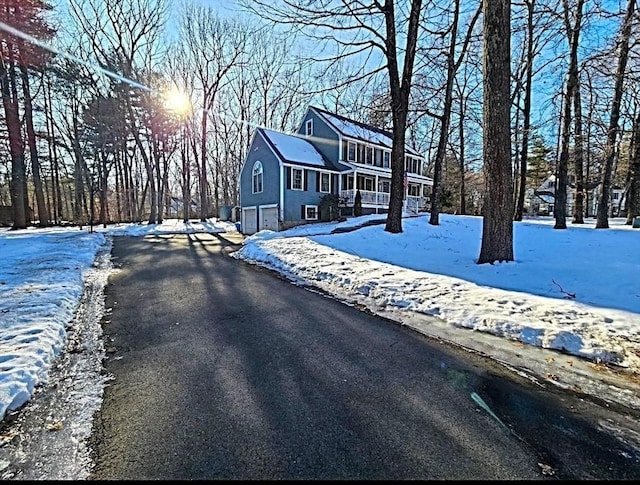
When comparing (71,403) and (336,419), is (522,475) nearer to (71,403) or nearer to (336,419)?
(336,419)

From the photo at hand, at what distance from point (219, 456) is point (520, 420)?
2.15 meters

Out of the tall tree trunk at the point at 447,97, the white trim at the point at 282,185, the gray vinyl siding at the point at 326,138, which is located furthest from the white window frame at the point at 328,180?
the tall tree trunk at the point at 447,97

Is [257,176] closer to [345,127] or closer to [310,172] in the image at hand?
[310,172]

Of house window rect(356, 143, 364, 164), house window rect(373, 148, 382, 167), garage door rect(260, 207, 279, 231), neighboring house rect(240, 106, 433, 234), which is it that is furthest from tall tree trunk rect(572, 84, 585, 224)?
garage door rect(260, 207, 279, 231)

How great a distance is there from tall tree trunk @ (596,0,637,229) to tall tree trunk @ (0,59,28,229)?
92.3 ft

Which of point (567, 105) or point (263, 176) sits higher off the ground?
point (567, 105)

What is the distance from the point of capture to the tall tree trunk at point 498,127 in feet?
22.5

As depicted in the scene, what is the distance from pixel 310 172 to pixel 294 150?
192 centimetres

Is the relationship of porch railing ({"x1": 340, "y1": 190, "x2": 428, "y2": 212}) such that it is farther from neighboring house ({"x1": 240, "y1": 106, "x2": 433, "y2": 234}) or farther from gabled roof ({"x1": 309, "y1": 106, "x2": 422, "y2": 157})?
gabled roof ({"x1": 309, "y1": 106, "x2": 422, "y2": 157})

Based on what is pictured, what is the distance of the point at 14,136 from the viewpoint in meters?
19.4

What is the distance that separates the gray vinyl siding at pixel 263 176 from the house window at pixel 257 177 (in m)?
0.30

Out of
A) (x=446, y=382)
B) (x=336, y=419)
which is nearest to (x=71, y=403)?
(x=336, y=419)

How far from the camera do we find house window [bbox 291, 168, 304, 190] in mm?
20141

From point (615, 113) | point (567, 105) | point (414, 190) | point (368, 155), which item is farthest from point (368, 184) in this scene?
point (615, 113)
